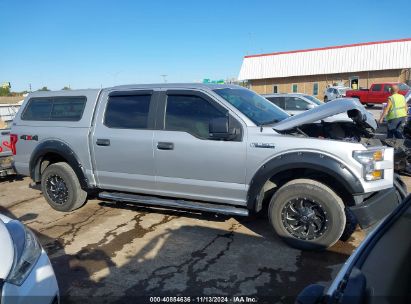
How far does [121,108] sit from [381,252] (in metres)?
4.24

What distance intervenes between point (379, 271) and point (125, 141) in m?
3.97

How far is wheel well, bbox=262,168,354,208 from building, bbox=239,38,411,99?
110 feet

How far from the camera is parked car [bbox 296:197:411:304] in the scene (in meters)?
1.39

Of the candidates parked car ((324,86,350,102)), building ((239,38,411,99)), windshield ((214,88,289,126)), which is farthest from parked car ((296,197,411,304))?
building ((239,38,411,99))

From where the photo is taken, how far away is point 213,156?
4.42 metres

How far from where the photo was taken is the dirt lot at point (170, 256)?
345cm

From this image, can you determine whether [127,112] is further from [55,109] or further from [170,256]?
[170,256]

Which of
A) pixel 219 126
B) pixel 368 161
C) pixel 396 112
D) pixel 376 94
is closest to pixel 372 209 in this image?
pixel 368 161

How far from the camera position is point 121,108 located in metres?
5.21

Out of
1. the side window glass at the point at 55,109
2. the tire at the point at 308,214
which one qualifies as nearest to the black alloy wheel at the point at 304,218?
the tire at the point at 308,214

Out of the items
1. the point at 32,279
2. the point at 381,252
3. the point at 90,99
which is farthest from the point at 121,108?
the point at 381,252

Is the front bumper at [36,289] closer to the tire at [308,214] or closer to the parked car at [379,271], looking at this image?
the parked car at [379,271]

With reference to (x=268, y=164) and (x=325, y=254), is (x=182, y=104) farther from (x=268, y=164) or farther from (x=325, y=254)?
(x=325, y=254)

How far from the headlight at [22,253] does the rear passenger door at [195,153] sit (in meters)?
2.09
